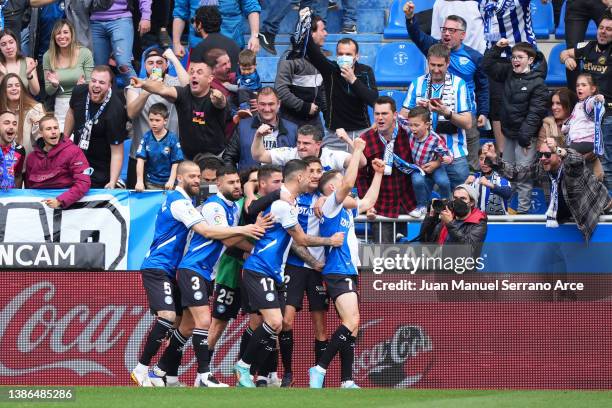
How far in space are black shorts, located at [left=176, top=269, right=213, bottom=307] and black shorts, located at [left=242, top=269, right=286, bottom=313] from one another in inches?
15.5

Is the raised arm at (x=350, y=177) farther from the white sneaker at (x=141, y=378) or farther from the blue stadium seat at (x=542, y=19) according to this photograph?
the blue stadium seat at (x=542, y=19)

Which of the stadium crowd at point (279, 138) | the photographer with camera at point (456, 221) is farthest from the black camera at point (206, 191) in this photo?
the photographer with camera at point (456, 221)

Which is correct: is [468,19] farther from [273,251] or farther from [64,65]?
[273,251]

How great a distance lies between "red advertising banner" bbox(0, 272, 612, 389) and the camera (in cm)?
1241

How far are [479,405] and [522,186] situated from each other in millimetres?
4746

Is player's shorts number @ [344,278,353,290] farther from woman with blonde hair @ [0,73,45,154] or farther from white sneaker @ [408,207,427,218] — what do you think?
woman with blonde hair @ [0,73,45,154]

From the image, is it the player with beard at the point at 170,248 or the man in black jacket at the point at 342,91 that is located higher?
the man in black jacket at the point at 342,91

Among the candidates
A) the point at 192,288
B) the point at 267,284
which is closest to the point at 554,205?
the point at 267,284

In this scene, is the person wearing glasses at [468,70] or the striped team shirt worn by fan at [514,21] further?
the striped team shirt worn by fan at [514,21]

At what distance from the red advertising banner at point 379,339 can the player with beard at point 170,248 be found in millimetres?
938

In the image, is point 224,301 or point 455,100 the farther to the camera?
point 455,100

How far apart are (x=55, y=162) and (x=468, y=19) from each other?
19.2 feet

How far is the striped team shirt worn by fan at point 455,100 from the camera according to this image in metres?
14.4

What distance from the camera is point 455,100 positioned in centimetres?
1442
